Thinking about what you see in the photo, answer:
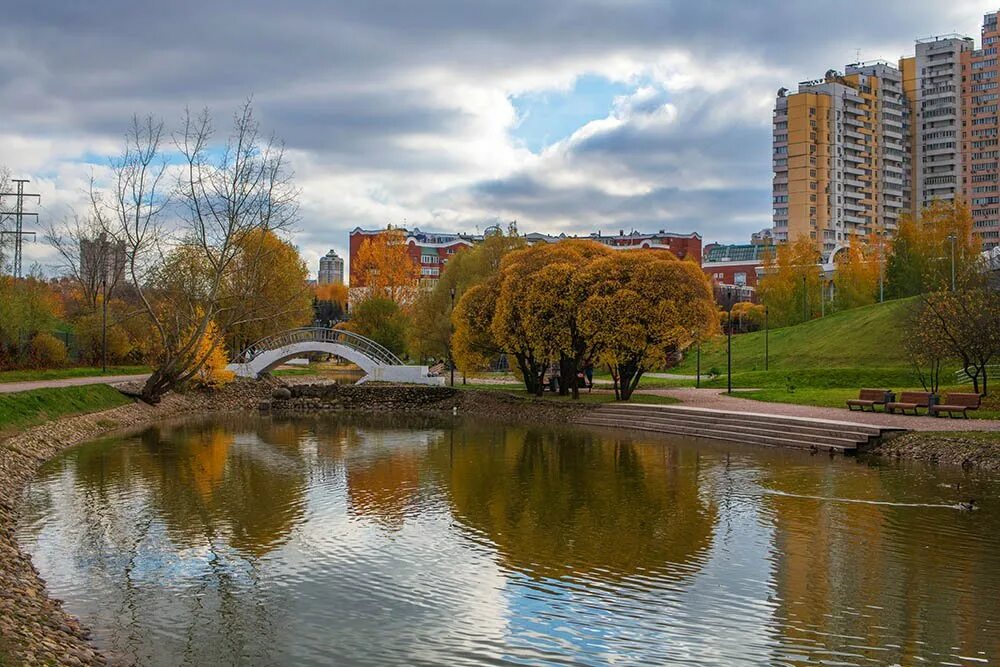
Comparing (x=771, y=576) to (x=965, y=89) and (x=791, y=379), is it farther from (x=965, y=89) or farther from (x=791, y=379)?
(x=965, y=89)

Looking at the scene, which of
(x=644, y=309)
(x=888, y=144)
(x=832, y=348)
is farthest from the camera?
(x=888, y=144)

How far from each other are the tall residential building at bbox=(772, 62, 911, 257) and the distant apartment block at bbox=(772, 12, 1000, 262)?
120mm

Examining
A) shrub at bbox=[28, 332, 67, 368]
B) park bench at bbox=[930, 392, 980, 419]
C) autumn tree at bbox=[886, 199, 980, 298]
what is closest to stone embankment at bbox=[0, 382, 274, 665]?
shrub at bbox=[28, 332, 67, 368]

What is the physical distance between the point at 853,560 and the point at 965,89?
116 meters

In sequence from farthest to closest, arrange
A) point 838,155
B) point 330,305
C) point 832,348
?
point 838,155, point 330,305, point 832,348

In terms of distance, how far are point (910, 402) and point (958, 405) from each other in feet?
6.29

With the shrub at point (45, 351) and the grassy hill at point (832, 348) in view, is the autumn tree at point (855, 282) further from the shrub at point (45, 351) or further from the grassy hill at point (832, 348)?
the shrub at point (45, 351)

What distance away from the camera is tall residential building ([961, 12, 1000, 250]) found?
10962 cm

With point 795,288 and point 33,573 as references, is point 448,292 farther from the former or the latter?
point 33,573

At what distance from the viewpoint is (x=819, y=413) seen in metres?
30.0

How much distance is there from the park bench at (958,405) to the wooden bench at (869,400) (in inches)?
88.6

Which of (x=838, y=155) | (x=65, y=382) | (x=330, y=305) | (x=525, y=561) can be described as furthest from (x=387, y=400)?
(x=838, y=155)

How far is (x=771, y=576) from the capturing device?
12.5m

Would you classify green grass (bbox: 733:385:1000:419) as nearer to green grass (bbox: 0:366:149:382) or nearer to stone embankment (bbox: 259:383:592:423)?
stone embankment (bbox: 259:383:592:423)
